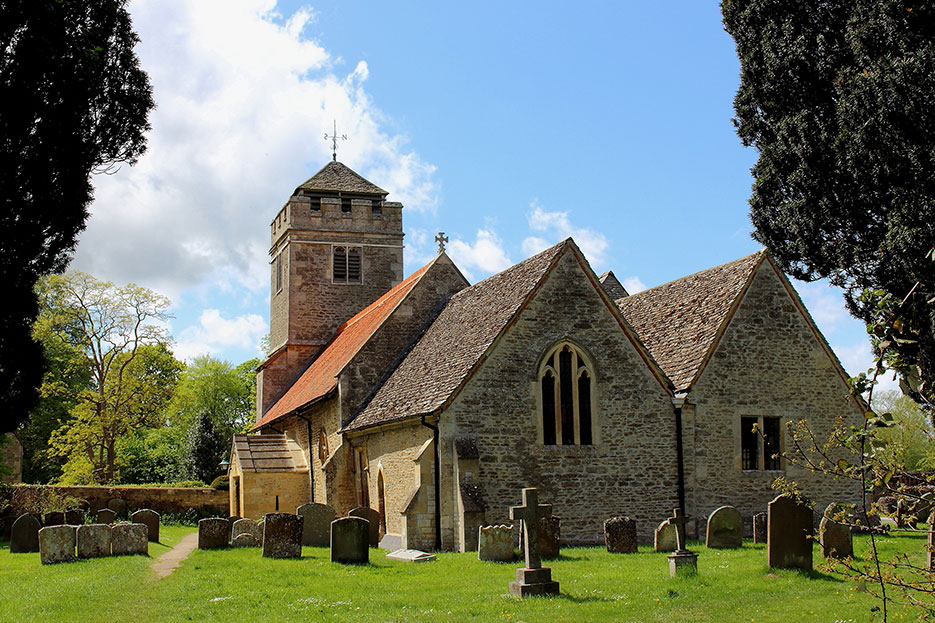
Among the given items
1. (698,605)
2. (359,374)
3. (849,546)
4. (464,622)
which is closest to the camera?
(464,622)

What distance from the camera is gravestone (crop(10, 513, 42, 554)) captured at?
21422 mm

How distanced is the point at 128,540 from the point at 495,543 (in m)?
8.63

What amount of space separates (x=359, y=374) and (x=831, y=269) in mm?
12800

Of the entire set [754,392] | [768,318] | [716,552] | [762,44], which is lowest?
[716,552]

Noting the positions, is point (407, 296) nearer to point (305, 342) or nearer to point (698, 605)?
point (305, 342)

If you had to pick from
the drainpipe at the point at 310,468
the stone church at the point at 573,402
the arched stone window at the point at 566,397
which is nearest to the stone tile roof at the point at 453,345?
the stone church at the point at 573,402

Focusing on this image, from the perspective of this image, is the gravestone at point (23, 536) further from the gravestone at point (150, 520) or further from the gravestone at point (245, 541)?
the gravestone at point (245, 541)

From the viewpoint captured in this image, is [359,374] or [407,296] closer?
[359,374]

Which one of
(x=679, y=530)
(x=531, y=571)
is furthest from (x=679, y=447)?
(x=531, y=571)

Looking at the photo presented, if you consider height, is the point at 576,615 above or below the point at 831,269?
below

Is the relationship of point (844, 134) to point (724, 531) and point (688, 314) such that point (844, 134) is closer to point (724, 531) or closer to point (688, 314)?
point (724, 531)

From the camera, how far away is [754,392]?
2133 centimetres

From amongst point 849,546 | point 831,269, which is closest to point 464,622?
point 849,546

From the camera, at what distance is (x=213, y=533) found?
66.2 ft
